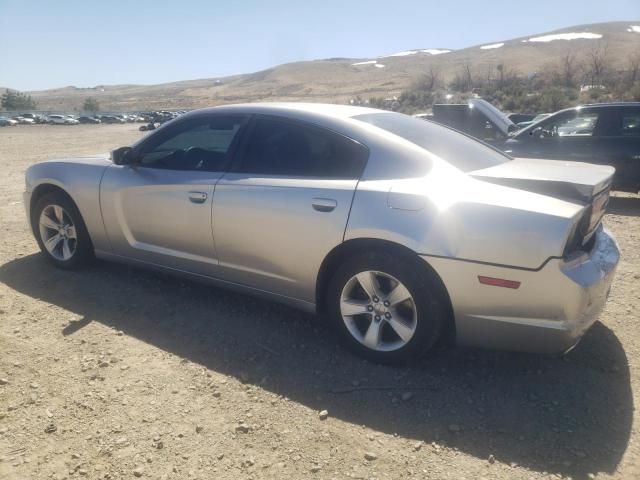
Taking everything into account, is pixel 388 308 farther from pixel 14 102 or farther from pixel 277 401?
pixel 14 102

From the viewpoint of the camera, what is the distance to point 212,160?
367 cm

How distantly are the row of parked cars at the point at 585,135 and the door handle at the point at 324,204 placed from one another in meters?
4.72

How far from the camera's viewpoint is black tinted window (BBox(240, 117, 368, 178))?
122 inches

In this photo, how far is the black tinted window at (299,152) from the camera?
3.11m

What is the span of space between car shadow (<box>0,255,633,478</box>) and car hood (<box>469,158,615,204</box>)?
1050 mm

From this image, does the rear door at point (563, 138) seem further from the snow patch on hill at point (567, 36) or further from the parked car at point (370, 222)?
the snow patch on hill at point (567, 36)

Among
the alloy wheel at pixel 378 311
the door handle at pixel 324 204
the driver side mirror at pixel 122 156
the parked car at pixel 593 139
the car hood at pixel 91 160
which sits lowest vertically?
the alloy wheel at pixel 378 311

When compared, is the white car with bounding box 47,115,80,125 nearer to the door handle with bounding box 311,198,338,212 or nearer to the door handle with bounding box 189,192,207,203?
the door handle with bounding box 189,192,207,203

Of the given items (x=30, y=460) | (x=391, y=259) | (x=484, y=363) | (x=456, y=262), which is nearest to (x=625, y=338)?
(x=484, y=363)

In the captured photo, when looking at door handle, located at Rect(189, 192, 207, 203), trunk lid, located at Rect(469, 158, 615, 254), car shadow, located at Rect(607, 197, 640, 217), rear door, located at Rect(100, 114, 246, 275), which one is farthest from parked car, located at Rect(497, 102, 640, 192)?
door handle, located at Rect(189, 192, 207, 203)

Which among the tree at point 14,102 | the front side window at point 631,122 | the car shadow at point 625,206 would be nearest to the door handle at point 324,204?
the car shadow at point 625,206

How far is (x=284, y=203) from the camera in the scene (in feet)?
10.4

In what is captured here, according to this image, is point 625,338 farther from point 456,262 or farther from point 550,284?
point 456,262

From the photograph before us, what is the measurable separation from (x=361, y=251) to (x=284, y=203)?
60 cm
